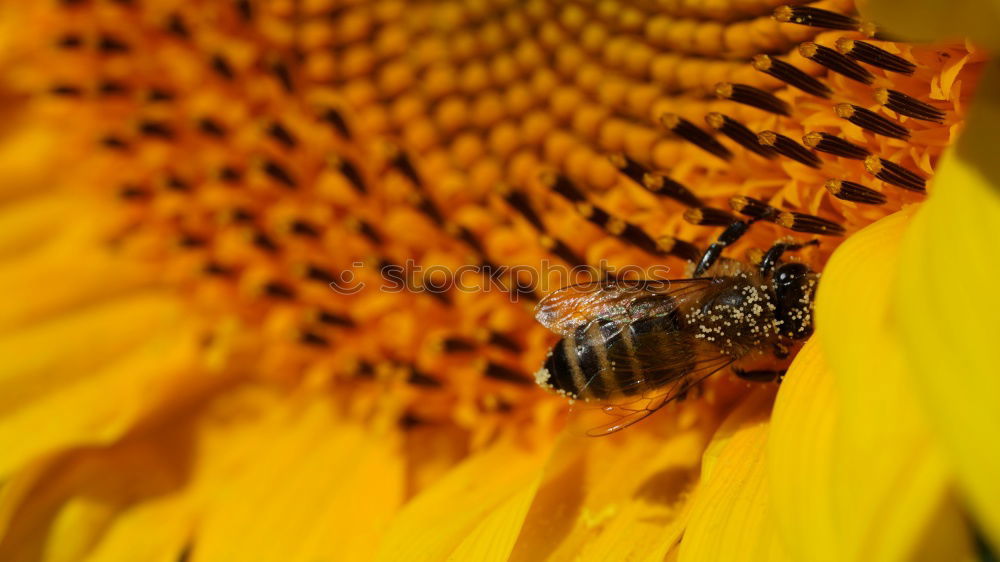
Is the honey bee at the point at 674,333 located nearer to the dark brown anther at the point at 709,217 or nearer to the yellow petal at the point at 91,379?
the dark brown anther at the point at 709,217

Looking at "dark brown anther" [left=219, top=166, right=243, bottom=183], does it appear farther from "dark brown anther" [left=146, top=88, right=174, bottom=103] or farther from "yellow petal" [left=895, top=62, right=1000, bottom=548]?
"yellow petal" [left=895, top=62, right=1000, bottom=548]

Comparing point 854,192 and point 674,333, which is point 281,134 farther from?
point 854,192

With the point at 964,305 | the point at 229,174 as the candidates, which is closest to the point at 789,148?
the point at 964,305

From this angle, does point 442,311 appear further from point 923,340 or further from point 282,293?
point 923,340

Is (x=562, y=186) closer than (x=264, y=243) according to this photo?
Yes

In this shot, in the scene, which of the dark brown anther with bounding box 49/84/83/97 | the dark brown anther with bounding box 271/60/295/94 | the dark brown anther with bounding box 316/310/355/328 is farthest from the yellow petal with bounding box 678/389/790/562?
the dark brown anther with bounding box 49/84/83/97
